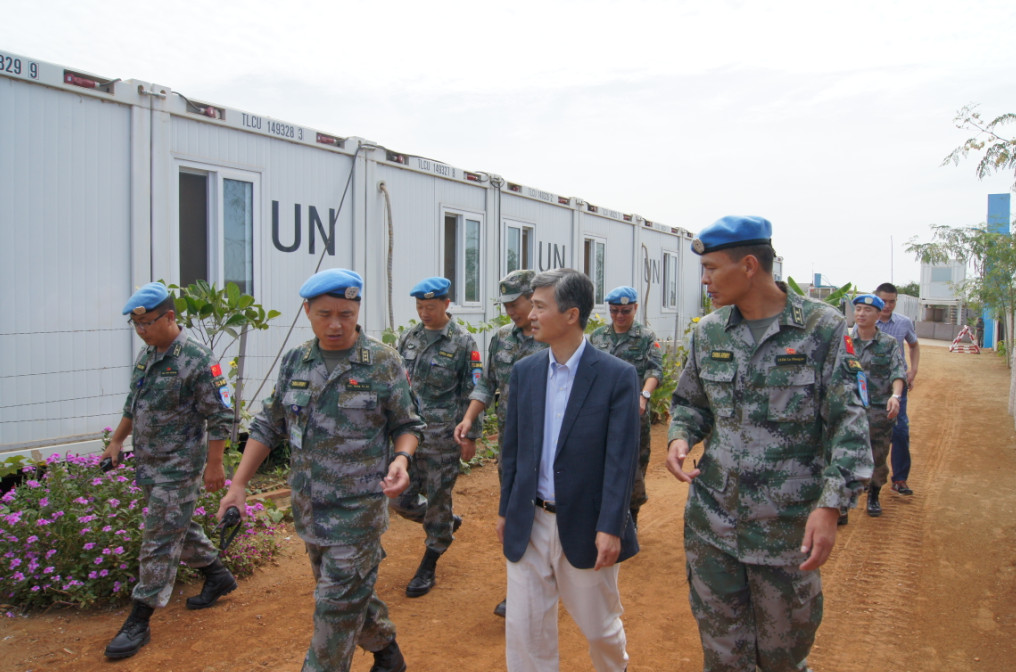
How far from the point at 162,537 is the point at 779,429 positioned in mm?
3442

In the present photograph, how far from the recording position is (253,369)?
274 inches

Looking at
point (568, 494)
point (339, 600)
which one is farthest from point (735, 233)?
point (339, 600)

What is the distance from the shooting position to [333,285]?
3.17 meters

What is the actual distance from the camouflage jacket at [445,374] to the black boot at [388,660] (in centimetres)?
178

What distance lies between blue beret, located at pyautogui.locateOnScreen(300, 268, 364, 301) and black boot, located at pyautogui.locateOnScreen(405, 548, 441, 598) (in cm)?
243

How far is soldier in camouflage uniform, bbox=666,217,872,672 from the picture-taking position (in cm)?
260

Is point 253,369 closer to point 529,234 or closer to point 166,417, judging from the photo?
point 166,417

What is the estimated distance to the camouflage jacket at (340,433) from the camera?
127 inches

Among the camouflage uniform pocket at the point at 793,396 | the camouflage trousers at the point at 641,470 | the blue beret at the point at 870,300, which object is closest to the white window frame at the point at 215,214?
the camouflage trousers at the point at 641,470

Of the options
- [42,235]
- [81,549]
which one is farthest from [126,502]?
[42,235]

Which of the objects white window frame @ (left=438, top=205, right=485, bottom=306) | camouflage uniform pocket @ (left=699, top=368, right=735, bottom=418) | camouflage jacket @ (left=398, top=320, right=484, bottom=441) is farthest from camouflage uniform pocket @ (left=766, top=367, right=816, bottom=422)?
white window frame @ (left=438, top=205, right=485, bottom=306)

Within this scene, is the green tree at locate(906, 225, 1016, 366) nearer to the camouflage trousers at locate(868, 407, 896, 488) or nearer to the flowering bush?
the camouflage trousers at locate(868, 407, 896, 488)

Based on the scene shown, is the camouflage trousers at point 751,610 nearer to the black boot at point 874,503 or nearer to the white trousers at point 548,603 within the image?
the white trousers at point 548,603

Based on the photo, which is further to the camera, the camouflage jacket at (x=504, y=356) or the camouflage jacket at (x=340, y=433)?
the camouflage jacket at (x=504, y=356)
